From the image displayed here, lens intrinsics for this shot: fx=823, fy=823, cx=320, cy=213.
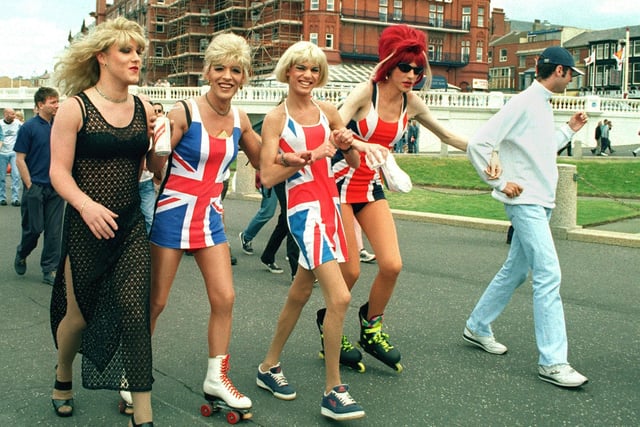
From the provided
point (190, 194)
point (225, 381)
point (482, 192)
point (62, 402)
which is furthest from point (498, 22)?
point (62, 402)

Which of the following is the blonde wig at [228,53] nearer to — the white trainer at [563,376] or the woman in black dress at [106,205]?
the woman in black dress at [106,205]

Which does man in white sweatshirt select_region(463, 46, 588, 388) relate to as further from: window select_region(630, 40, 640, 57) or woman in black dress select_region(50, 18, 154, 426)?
window select_region(630, 40, 640, 57)

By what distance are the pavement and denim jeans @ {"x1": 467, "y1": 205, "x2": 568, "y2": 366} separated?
0.88ft

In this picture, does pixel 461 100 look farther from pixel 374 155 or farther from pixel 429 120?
pixel 374 155

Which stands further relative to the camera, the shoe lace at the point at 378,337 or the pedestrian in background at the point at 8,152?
the pedestrian in background at the point at 8,152

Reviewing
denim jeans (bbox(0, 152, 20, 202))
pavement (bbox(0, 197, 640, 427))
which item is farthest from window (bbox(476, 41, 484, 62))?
pavement (bbox(0, 197, 640, 427))

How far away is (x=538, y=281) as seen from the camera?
5297 mm

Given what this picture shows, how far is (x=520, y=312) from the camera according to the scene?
7258 mm

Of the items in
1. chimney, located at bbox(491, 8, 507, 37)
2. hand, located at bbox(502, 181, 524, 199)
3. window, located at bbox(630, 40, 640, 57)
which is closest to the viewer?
hand, located at bbox(502, 181, 524, 199)

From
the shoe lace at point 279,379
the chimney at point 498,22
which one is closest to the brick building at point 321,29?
the chimney at point 498,22

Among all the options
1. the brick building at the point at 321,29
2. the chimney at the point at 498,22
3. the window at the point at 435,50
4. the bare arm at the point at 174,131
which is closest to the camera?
the bare arm at the point at 174,131

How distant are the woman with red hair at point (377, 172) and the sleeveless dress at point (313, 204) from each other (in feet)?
1.50

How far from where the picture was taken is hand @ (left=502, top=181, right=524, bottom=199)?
5.44m

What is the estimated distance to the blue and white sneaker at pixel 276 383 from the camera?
4805mm
